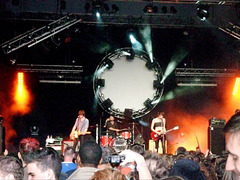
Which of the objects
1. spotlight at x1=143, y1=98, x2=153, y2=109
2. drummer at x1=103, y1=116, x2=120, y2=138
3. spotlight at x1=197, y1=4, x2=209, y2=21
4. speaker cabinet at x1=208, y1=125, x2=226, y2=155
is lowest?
speaker cabinet at x1=208, y1=125, x2=226, y2=155

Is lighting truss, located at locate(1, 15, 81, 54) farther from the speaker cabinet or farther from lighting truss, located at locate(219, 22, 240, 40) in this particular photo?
the speaker cabinet

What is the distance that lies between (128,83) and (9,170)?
13236 millimetres

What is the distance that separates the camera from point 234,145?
1.82 metres

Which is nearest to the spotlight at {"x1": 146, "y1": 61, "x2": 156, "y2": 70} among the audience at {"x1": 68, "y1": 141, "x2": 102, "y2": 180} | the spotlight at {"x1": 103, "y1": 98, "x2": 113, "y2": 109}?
the spotlight at {"x1": 103, "y1": 98, "x2": 113, "y2": 109}

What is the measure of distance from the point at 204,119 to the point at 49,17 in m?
6.81

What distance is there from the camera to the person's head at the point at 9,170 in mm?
3355

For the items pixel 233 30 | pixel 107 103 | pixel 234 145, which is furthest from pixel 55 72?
pixel 234 145

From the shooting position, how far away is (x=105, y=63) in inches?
638

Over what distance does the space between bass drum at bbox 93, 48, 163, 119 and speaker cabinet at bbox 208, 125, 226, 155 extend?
2.48 metres

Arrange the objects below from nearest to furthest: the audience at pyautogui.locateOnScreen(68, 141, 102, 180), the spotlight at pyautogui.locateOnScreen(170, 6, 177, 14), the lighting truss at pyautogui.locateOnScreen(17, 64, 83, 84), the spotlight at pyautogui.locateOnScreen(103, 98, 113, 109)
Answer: the audience at pyautogui.locateOnScreen(68, 141, 102, 180), the spotlight at pyautogui.locateOnScreen(170, 6, 177, 14), the lighting truss at pyautogui.locateOnScreen(17, 64, 83, 84), the spotlight at pyautogui.locateOnScreen(103, 98, 113, 109)

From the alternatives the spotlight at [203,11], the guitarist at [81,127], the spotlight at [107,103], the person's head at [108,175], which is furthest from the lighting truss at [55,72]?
the person's head at [108,175]

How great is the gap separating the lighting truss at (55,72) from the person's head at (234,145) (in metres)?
13.5

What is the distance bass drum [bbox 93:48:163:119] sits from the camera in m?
16.2

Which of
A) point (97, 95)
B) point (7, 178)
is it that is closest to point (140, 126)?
point (97, 95)
